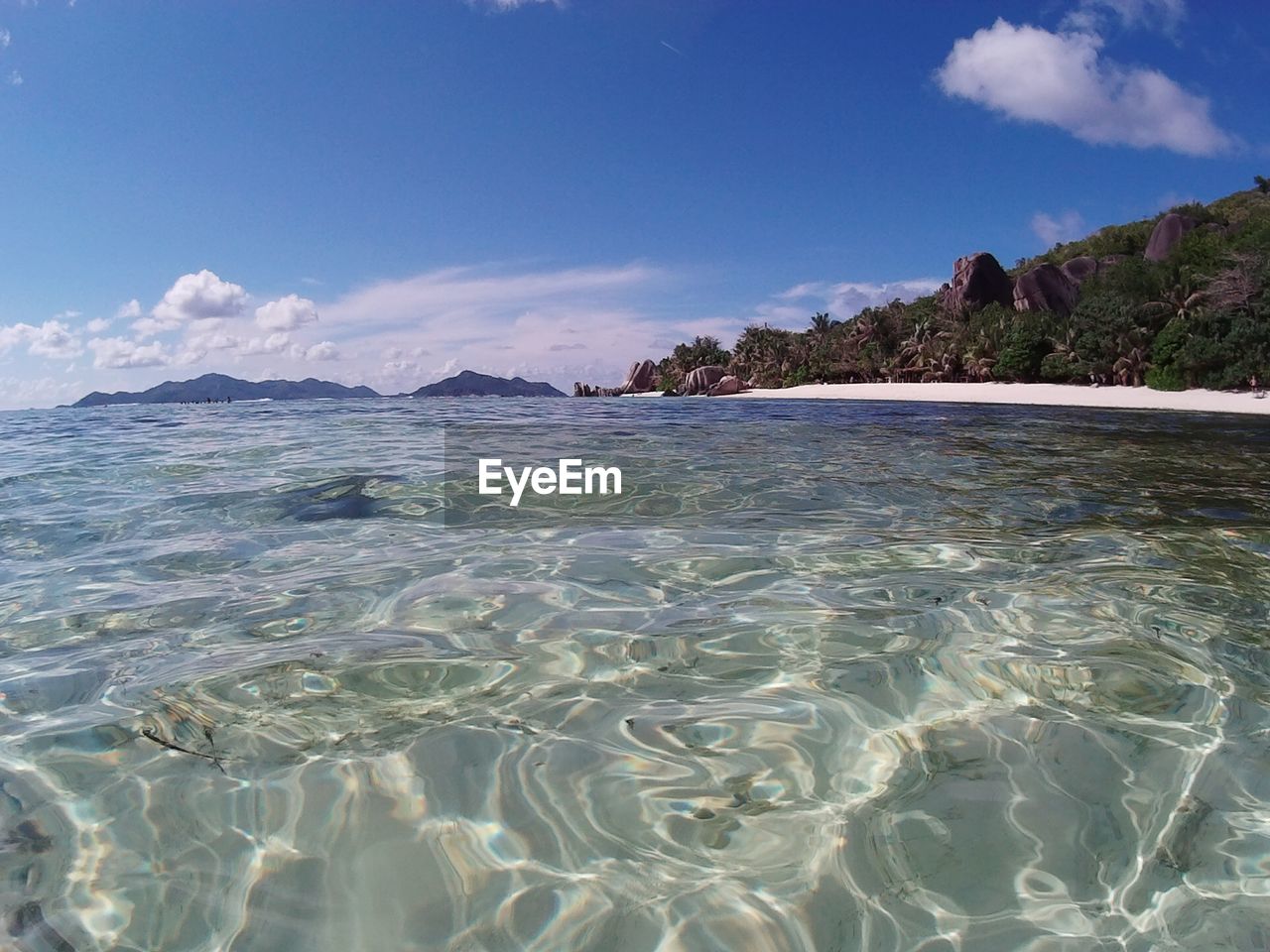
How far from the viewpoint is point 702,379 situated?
281 feet

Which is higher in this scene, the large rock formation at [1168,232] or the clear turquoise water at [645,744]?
the large rock formation at [1168,232]

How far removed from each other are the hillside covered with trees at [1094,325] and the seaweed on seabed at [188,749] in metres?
41.0

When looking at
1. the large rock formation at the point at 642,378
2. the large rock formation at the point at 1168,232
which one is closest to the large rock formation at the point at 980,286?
the large rock formation at the point at 1168,232

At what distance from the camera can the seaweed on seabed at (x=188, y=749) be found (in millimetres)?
2283

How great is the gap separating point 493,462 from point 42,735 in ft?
26.4

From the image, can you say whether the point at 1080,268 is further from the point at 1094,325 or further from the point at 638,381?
the point at 638,381

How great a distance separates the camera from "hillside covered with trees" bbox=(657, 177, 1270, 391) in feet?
110

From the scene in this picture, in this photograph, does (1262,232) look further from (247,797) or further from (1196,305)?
(247,797)

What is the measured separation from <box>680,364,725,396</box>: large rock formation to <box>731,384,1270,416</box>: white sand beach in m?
34.9

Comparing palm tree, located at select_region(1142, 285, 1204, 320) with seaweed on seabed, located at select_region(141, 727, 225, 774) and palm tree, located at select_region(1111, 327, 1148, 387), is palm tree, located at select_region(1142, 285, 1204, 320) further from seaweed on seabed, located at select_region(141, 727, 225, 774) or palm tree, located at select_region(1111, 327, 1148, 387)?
seaweed on seabed, located at select_region(141, 727, 225, 774)

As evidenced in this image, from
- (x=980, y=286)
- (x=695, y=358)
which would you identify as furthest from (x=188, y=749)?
(x=695, y=358)

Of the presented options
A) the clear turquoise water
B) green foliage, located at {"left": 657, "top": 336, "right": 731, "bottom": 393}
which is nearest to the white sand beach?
the clear turquoise water

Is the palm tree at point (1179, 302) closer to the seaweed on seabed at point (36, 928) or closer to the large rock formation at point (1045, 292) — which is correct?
the large rock formation at point (1045, 292)

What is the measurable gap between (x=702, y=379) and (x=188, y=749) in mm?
84794
